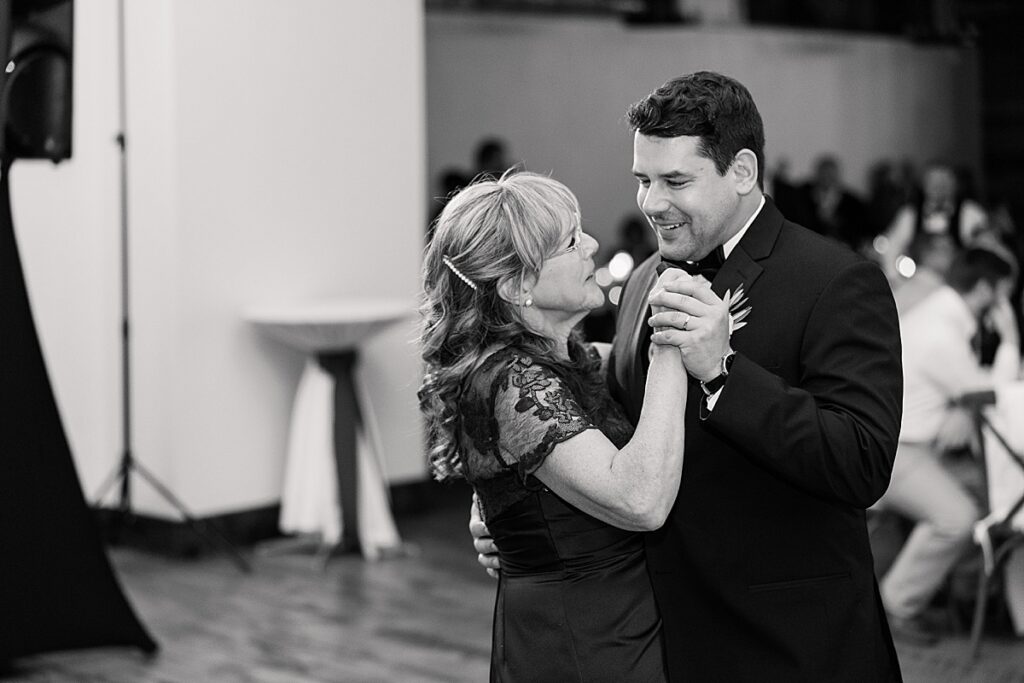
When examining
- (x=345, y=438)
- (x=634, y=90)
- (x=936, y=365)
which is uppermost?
(x=634, y=90)

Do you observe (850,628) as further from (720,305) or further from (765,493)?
(720,305)

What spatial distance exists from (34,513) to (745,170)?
278cm

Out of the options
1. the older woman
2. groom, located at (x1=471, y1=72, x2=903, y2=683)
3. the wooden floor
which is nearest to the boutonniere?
groom, located at (x1=471, y1=72, x2=903, y2=683)

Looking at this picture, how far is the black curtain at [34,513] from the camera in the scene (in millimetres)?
4023

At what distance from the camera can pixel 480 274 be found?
2.16m

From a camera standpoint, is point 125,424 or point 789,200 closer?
point 125,424

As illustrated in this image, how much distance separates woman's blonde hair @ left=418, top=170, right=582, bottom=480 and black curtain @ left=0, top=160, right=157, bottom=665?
2251 millimetres

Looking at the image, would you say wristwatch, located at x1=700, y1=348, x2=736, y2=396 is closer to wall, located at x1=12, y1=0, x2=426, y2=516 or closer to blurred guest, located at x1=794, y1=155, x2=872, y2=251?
wall, located at x1=12, y1=0, x2=426, y2=516

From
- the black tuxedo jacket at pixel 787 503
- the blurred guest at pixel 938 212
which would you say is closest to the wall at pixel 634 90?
the blurred guest at pixel 938 212

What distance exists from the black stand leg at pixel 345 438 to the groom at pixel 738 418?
3676 millimetres

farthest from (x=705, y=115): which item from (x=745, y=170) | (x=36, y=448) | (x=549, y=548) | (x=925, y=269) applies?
(x=925, y=269)

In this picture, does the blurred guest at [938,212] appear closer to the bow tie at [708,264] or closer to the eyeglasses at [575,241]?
the bow tie at [708,264]

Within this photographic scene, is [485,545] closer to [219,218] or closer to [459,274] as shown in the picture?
[459,274]

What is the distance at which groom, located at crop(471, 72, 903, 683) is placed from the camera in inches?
78.8
